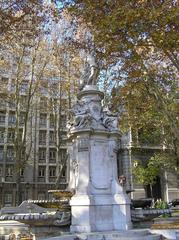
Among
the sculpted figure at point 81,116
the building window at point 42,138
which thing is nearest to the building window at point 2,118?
the building window at point 42,138

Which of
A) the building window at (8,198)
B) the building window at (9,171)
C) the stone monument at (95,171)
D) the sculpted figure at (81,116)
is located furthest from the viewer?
the building window at (9,171)

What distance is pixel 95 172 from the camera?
1084 cm

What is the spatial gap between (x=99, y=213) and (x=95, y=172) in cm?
139

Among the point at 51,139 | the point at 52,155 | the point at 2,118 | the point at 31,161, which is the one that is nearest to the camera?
the point at 2,118

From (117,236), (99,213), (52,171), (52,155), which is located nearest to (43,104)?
(52,155)

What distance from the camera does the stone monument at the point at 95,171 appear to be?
399 inches

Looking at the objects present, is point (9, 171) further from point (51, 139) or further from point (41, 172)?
point (51, 139)

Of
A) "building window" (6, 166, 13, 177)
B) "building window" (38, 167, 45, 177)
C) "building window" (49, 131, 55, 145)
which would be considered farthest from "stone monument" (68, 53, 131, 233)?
"building window" (49, 131, 55, 145)

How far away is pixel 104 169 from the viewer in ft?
35.9

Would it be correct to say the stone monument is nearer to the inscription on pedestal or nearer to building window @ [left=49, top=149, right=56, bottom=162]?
the inscription on pedestal

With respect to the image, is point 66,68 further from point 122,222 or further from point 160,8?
point 122,222

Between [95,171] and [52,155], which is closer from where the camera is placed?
[95,171]

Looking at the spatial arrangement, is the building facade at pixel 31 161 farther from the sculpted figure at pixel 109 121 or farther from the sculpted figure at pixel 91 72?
the sculpted figure at pixel 109 121

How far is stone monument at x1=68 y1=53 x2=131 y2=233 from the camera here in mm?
10141
